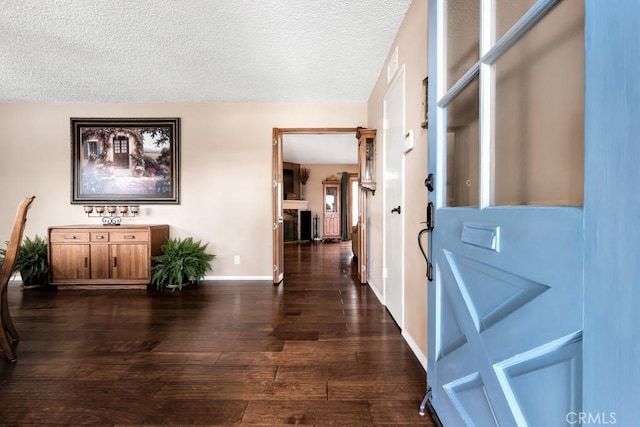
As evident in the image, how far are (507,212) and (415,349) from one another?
1.44 meters

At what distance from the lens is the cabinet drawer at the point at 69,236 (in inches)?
140

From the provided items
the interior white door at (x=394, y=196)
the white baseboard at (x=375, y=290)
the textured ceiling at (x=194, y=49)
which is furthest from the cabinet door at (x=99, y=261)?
the interior white door at (x=394, y=196)

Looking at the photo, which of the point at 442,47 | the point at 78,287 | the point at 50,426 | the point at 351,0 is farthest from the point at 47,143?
the point at 442,47

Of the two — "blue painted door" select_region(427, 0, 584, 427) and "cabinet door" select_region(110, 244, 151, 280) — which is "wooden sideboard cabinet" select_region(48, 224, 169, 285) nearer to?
"cabinet door" select_region(110, 244, 151, 280)

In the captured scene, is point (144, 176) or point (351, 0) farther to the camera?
point (144, 176)

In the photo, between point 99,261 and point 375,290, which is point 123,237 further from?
point 375,290

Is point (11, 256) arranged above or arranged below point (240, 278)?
above

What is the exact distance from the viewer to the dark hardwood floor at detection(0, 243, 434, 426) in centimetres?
136

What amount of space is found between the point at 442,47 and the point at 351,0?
1.17 meters

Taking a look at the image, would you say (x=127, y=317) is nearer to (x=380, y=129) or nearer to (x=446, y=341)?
(x=446, y=341)

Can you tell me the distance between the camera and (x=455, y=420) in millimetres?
1076

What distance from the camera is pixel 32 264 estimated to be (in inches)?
143

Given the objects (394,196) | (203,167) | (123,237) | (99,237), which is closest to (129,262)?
(123,237)

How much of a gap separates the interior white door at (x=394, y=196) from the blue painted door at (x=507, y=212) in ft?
3.24
